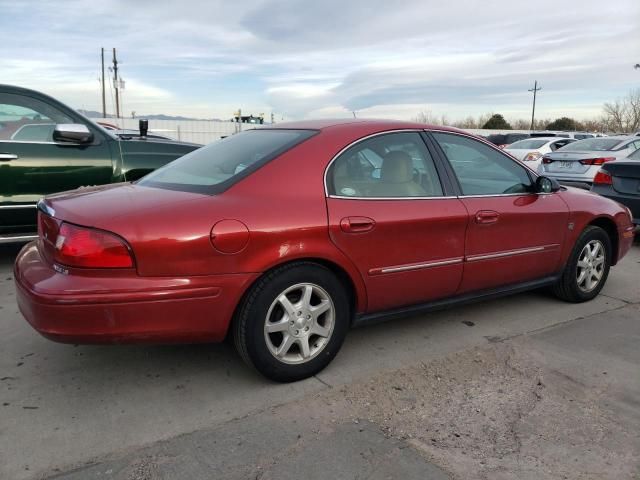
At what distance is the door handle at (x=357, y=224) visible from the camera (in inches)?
120

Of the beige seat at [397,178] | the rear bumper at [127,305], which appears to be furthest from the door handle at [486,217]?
the rear bumper at [127,305]

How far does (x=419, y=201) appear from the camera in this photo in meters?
3.43

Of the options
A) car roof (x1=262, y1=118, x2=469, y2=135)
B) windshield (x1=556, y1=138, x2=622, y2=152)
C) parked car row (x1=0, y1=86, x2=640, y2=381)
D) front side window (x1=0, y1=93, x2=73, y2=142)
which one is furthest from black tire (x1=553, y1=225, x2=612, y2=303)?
windshield (x1=556, y1=138, x2=622, y2=152)

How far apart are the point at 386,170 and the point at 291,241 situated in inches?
35.5

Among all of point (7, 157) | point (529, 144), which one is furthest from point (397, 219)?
point (529, 144)

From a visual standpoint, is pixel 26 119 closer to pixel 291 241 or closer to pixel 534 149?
pixel 291 241

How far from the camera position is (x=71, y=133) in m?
5.16

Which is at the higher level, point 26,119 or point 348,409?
point 26,119

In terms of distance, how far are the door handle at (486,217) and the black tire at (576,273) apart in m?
1.09

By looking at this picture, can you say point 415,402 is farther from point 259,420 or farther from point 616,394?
point 616,394

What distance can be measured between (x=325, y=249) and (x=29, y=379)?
183 cm

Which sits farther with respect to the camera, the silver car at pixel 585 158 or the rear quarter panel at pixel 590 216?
the silver car at pixel 585 158

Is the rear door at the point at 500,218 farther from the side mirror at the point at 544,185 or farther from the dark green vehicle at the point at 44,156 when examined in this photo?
the dark green vehicle at the point at 44,156

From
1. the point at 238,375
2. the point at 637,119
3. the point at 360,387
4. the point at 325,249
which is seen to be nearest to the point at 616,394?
the point at 360,387
